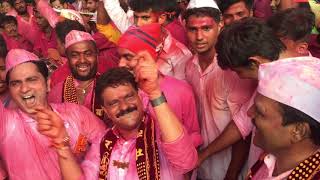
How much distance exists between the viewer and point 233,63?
228cm

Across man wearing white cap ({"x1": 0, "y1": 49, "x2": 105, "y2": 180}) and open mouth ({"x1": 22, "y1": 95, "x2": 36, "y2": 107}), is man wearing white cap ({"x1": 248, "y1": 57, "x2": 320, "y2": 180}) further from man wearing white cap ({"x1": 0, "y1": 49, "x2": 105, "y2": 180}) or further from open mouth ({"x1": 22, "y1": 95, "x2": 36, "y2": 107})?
open mouth ({"x1": 22, "y1": 95, "x2": 36, "y2": 107})

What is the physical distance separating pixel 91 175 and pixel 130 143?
0.26m

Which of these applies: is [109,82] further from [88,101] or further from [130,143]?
[88,101]

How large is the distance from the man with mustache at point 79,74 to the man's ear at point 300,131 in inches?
69.7

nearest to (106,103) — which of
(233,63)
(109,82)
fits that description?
(109,82)

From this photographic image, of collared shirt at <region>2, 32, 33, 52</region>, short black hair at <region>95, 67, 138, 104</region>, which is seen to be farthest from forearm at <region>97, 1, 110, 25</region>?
short black hair at <region>95, 67, 138, 104</region>

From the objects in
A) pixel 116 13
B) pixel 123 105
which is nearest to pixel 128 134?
pixel 123 105

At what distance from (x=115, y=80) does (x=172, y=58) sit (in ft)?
3.86

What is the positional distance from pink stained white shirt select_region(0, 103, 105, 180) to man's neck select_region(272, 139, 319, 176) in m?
1.09

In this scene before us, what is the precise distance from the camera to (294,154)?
5.46ft

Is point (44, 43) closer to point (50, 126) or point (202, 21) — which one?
point (202, 21)

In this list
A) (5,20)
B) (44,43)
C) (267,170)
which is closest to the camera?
(267,170)

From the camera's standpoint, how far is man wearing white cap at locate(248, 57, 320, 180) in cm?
156

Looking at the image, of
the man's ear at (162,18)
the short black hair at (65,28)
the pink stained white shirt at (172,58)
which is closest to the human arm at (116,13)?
the short black hair at (65,28)
